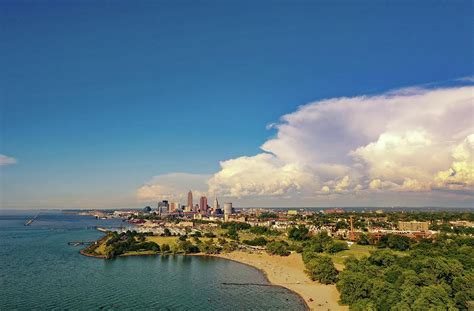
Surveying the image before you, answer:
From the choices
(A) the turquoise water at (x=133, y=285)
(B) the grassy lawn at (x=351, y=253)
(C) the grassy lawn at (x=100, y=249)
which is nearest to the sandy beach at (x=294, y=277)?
(A) the turquoise water at (x=133, y=285)

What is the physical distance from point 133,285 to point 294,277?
2739 centimetres

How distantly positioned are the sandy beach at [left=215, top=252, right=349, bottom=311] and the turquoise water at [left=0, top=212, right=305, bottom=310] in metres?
1.88

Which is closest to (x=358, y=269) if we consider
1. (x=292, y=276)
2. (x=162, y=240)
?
(x=292, y=276)

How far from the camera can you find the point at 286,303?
4747cm

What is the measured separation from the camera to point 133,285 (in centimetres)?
5681

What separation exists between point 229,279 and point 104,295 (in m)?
21.3

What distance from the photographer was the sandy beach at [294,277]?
154 feet

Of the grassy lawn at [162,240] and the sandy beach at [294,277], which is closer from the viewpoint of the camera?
the sandy beach at [294,277]

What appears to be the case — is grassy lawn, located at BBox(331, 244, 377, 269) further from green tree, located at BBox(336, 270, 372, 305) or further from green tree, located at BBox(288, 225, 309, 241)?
green tree, located at BBox(336, 270, 372, 305)

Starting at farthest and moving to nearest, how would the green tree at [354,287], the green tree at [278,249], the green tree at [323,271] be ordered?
the green tree at [278,249], the green tree at [323,271], the green tree at [354,287]

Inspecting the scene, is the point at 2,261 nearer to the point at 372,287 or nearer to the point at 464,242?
the point at 372,287

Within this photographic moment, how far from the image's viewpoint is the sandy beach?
46969mm

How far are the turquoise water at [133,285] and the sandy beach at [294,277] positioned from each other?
1880mm

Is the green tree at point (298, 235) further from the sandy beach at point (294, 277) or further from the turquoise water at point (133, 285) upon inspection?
the turquoise water at point (133, 285)
